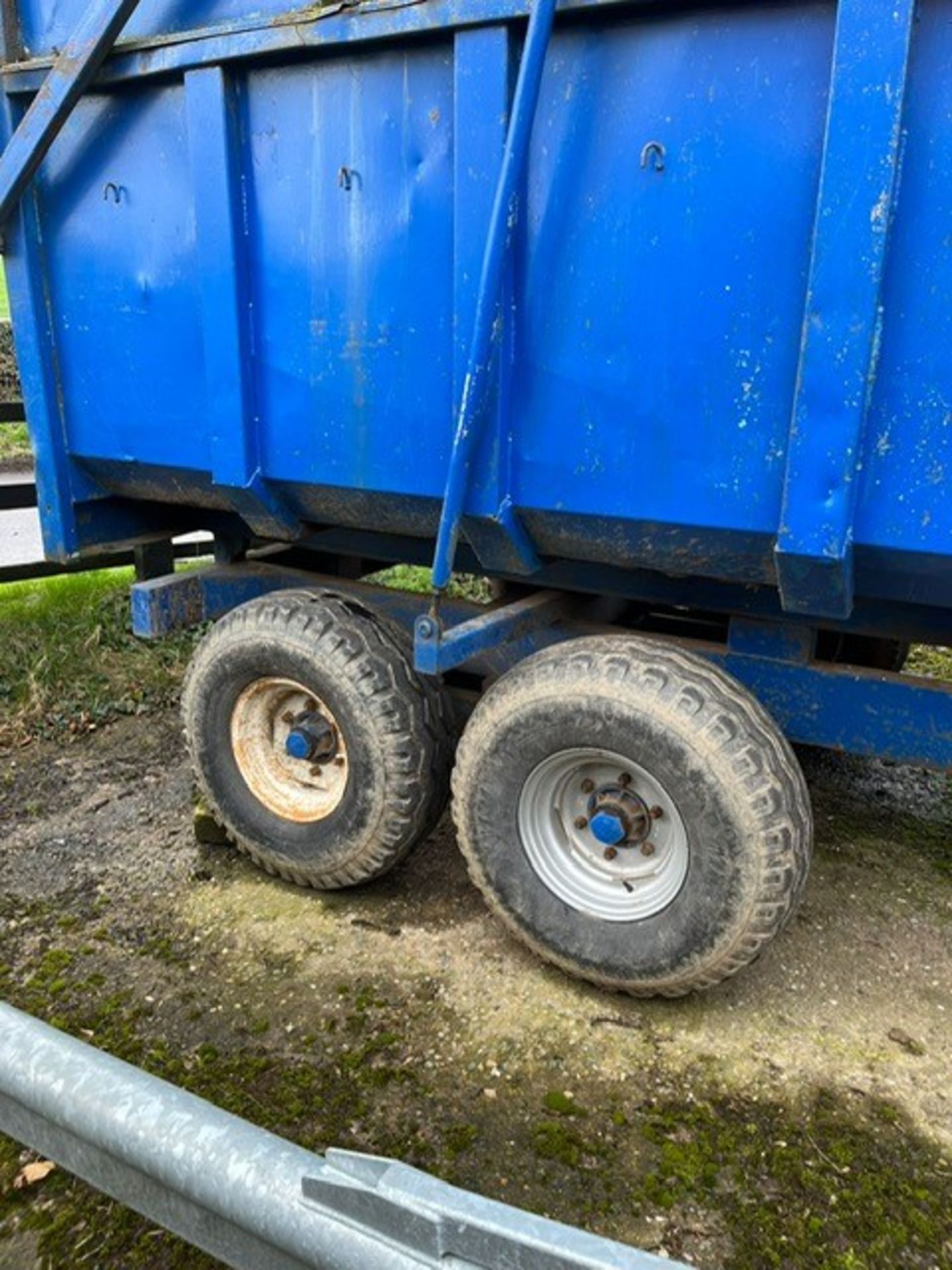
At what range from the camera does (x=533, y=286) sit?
2633 mm

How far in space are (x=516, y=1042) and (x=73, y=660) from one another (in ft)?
11.7

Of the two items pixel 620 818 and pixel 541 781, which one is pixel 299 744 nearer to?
pixel 541 781

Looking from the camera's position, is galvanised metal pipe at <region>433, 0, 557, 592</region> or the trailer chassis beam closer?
→ galvanised metal pipe at <region>433, 0, 557, 592</region>

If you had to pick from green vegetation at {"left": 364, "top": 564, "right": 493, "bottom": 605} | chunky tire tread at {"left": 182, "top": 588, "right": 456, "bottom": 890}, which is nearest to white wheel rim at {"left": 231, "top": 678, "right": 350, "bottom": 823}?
chunky tire tread at {"left": 182, "top": 588, "right": 456, "bottom": 890}

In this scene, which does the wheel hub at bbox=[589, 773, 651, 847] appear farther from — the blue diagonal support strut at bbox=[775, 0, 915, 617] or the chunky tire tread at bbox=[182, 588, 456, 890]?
the blue diagonal support strut at bbox=[775, 0, 915, 617]

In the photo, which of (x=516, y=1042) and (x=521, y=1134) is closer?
(x=521, y=1134)

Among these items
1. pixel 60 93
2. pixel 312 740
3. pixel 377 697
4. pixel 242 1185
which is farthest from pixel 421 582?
pixel 242 1185

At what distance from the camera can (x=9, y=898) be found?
11.8 ft

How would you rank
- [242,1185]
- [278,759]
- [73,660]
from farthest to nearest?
1. [73,660]
2. [278,759]
3. [242,1185]

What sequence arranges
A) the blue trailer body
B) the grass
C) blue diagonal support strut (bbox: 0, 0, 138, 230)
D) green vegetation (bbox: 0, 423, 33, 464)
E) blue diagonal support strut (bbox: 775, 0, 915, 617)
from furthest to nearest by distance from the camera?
1. green vegetation (bbox: 0, 423, 33, 464)
2. the grass
3. blue diagonal support strut (bbox: 0, 0, 138, 230)
4. the blue trailer body
5. blue diagonal support strut (bbox: 775, 0, 915, 617)

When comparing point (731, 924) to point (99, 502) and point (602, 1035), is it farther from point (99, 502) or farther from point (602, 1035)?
point (99, 502)

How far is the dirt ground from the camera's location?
7.64 ft

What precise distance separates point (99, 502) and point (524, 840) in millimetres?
2159

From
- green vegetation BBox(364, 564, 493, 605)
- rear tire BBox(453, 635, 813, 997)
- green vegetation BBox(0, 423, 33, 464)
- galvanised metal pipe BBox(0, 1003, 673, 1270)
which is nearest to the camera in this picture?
galvanised metal pipe BBox(0, 1003, 673, 1270)
